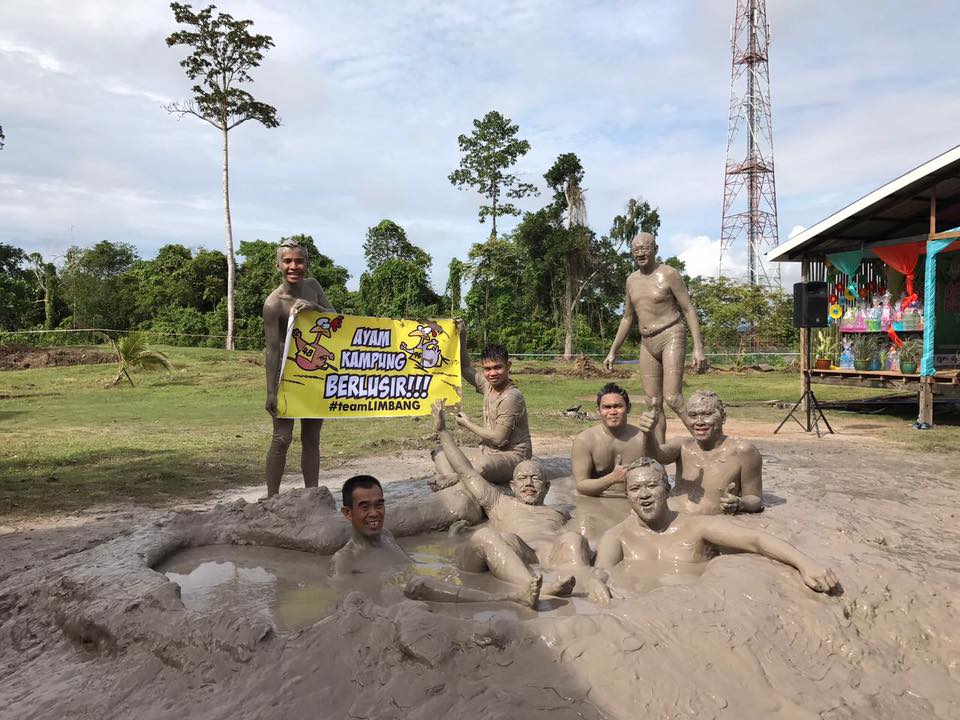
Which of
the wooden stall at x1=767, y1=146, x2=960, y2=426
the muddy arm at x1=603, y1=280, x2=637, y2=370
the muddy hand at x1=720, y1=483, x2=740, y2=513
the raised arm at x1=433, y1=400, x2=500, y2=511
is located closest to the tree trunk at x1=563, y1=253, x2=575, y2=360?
the wooden stall at x1=767, y1=146, x2=960, y2=426

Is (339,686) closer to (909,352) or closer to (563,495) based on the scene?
(563,495)

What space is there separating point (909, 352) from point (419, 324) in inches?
444

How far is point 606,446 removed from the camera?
18.4ft

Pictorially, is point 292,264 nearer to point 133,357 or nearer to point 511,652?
point 511,652

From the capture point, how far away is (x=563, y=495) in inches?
239

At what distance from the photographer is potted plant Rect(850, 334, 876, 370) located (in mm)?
14461

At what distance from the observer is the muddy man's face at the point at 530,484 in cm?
511

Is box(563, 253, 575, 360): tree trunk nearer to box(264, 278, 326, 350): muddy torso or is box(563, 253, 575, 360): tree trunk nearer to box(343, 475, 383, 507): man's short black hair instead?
box(264, 278, 326, 350): muddy torso

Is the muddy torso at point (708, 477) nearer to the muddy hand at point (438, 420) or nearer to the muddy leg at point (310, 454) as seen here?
the muddy hand at point (438, 420)

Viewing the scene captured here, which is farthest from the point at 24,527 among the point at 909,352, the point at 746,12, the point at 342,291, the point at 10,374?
the point at 746,12

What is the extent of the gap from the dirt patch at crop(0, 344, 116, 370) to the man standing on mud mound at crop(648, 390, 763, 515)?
22.4 meters

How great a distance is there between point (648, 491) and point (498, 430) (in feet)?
6.76

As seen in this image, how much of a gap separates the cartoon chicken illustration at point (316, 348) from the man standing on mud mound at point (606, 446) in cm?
226

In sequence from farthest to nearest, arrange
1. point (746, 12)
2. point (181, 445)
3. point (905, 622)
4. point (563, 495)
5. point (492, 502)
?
point (746, 12), point (181, 445), point (563, 495), point (492, 502), point (905, 622)
